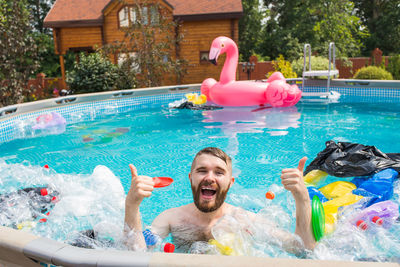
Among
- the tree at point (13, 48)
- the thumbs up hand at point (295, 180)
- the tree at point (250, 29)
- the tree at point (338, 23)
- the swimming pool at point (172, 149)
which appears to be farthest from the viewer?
the tree at point (250, 29)

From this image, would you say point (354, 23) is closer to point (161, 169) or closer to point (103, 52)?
point (103, 52)

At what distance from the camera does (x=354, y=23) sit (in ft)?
67.4

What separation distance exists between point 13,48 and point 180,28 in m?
8.44

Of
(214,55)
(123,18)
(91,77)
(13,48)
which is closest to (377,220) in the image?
(214,55)

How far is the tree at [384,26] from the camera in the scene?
27.4m

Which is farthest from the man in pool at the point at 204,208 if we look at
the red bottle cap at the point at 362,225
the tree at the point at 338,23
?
the tree at the point at 338,23

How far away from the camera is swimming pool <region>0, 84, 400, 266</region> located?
12.4 feet

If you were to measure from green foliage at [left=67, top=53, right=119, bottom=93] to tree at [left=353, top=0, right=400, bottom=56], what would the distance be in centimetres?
2213

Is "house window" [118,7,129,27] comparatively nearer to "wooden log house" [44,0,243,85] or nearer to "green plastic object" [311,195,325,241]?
"wooden log house" [44,0,243,85]

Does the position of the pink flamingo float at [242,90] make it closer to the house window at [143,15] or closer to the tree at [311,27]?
the house window at [143,15]

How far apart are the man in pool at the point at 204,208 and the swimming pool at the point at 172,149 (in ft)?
1.02

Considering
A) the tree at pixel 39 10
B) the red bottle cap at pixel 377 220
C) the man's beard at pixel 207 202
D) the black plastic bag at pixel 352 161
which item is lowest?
the red bottle cap at pixel 377 220

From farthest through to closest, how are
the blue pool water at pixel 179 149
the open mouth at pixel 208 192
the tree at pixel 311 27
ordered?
the tree at pixel 311 27 → the blue pool water at pixel 179 149 → the open mouth at pixel 208 192

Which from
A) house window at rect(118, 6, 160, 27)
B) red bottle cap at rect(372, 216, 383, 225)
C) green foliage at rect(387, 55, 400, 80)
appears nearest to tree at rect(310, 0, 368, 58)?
green foliage at rect(387, 55, 400, 80)
